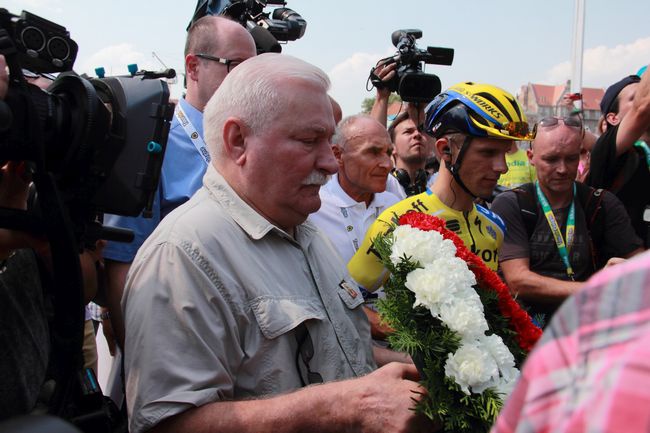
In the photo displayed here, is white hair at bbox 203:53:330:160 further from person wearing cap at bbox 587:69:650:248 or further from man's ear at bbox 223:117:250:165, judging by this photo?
person wearing cap at bbox 587:69:650:248

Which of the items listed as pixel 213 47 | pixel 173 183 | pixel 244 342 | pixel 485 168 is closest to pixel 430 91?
pixel 485 168

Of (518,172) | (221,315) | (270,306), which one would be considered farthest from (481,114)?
(518,172)

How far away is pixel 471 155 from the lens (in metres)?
3.14

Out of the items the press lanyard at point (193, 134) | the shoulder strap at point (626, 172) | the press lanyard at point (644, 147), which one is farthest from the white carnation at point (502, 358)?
the press lanyard at point (644, 147)

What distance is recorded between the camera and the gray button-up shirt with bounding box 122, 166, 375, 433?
1.64 meters

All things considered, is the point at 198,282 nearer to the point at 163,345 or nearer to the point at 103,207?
the point at 163,345

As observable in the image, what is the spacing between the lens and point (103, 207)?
1.78 m

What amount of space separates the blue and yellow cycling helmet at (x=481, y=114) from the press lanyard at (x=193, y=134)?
1275mm

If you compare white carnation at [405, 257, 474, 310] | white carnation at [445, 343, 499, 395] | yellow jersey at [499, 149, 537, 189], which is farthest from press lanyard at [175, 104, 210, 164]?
yellow jersey at [499, 149, 537, 189]

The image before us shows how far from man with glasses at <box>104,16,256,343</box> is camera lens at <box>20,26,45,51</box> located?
126 centimetres

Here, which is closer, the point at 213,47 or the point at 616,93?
the point at 213,47

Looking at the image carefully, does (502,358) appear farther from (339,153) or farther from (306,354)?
(339,153)

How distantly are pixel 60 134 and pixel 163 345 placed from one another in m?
0.63

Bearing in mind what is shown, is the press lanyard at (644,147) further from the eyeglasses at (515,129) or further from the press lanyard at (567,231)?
the eyeglasses at (515,129)
